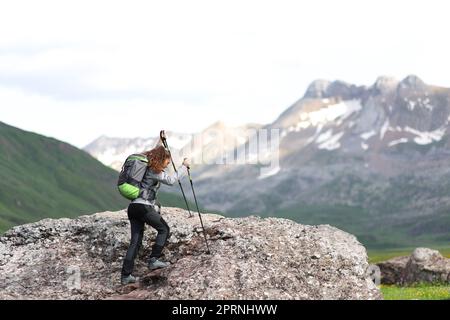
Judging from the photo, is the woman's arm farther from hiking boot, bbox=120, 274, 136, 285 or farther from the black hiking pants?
hiking boot, bbox=120, 274, 136, 285

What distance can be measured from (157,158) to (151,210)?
1.56 meters

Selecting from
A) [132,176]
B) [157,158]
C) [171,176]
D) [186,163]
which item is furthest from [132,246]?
[186,163]

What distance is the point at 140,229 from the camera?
2028 centimetres

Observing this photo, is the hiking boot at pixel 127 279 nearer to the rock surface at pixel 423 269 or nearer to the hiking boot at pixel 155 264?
the hiking boot at pixel 155 264

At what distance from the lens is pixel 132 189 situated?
1967 cm

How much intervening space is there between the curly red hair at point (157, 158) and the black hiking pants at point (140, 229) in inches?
46.4

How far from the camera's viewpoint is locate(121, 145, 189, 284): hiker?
1981 centimetres

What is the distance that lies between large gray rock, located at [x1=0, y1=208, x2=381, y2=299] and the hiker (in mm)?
557

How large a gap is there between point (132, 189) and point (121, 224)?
3567 millimetres

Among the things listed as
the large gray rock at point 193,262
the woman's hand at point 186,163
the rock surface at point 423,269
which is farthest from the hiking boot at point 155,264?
the rock surface at point 423,269

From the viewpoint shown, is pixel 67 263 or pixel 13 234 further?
pixel 13 234

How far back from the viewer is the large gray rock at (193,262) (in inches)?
746
